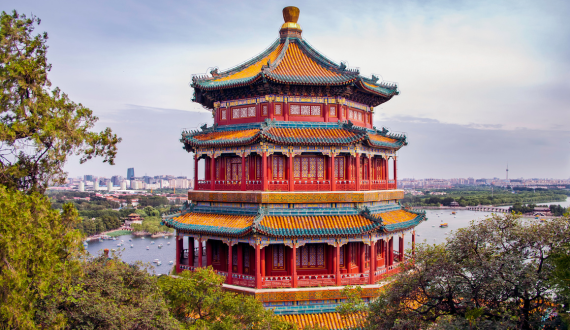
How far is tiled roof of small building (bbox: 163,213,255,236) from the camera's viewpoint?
1972 cm

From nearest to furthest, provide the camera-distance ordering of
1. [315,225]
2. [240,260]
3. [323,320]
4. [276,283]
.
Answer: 1. [323,320]
2. [276,283]
3. [315,225]
4. [240,260]

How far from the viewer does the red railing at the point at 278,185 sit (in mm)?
20625

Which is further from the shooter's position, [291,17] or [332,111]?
[291,17]

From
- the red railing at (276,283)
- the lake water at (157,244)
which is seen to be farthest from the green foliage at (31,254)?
the lake water at (157,244)

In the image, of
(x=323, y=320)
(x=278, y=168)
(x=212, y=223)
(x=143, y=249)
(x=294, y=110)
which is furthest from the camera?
(x=143, y=249)

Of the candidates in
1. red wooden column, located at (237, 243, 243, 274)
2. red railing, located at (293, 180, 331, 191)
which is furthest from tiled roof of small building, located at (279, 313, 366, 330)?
red railing, located at (293, 180, 331, 191)

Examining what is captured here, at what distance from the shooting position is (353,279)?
19.9 m

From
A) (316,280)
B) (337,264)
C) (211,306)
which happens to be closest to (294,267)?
(316,280)

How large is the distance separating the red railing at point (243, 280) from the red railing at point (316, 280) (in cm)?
213

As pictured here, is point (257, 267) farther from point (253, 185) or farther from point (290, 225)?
point (253, 185)

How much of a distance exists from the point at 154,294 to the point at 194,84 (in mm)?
12422

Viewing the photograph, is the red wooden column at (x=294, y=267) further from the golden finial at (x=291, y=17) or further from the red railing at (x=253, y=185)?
the golden finial at (x=291, y=17)

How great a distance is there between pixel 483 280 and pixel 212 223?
505 inches

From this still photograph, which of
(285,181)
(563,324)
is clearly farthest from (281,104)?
(563,324)
